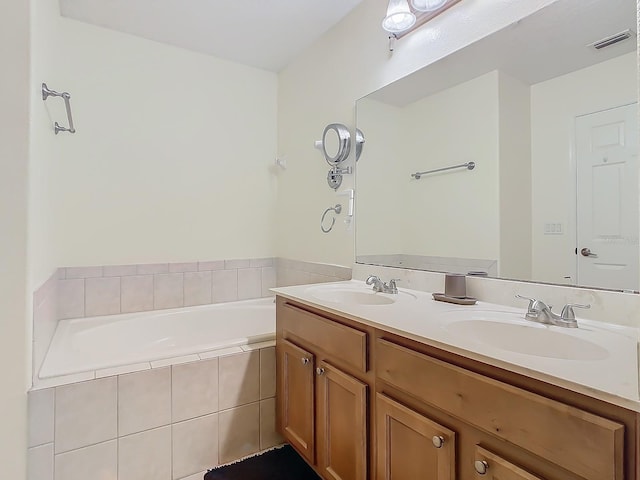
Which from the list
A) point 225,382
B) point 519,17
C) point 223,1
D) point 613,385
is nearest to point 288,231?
point 225,382

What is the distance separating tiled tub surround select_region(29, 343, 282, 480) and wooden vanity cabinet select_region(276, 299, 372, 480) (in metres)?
0.16

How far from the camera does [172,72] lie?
2580mm

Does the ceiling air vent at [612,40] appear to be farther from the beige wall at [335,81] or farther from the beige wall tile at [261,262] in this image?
the beige wall tile at [261,262]

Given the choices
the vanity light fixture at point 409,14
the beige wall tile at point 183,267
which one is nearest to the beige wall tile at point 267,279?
the beige wall tile at point 183,267

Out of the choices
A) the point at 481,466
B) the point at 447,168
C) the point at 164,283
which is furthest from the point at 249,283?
the point at 481,466

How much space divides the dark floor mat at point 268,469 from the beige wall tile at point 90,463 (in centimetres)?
41

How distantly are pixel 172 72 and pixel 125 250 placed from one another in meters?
1.32

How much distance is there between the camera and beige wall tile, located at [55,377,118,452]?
4.68ft

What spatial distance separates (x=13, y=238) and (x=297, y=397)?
1304 mm

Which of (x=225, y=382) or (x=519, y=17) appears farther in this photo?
(x=225, y=382)

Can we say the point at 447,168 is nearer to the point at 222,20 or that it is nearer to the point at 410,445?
the point at 410,445

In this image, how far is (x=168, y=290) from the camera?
258 centimetres

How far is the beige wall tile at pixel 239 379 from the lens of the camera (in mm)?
1758

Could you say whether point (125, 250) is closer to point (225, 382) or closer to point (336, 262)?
point (225, 382)
